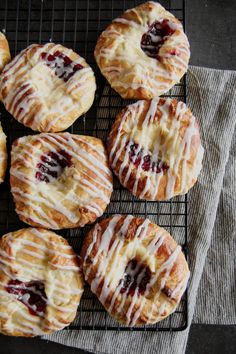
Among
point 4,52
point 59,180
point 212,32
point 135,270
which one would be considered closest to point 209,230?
point 135,270

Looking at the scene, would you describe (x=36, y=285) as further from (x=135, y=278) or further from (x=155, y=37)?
(x=155, y=37)

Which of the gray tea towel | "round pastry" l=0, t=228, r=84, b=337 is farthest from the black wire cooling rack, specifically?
"round pastry" l=0, t=228, r=84, b=337

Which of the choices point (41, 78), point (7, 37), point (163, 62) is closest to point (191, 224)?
point (163, 62)

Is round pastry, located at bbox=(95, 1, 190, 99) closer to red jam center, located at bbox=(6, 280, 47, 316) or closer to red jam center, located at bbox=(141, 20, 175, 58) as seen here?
red jam center, located at bbox=(141, 20, 175, 58)

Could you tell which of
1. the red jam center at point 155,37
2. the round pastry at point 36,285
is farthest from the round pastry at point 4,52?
the round pastry at point 36,285

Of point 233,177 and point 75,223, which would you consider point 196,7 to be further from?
point 75,223

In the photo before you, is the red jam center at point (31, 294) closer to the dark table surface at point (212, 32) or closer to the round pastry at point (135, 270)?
the round pastry at point (135, 270)
